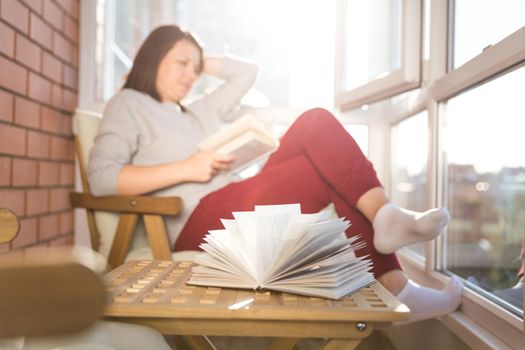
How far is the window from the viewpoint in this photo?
1.46 meters

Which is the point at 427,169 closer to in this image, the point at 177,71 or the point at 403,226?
the point at 403,226

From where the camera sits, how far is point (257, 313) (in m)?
0.58

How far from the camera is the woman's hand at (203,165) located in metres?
1.26

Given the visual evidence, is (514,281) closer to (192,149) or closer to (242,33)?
(192,149)

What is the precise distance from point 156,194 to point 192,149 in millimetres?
136

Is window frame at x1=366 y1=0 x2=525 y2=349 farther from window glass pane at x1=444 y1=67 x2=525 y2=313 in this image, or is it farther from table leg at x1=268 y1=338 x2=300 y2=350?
table leg at x1=268 y1=338 x2=300 y2=350

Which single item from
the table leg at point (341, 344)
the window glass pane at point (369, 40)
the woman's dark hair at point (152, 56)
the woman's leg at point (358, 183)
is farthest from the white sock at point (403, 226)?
the woman's dark hair at point (152, 56)

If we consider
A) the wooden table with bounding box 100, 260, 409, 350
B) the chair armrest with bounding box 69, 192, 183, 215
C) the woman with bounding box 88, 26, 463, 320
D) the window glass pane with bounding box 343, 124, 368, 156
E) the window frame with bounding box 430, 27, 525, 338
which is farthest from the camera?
the window glass pane with bounding box 343, 124, 368, 156

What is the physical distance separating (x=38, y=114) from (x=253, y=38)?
1.87ft

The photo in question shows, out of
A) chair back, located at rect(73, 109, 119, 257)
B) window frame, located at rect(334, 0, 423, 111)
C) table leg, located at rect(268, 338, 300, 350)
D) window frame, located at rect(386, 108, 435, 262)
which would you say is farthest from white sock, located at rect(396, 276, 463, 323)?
chair back, located at rect(73, 109, 119, 257)

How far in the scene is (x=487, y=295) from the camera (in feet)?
3.28

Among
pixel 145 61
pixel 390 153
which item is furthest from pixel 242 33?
pixel 390 153

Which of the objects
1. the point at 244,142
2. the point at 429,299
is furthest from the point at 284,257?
the point at 244,142

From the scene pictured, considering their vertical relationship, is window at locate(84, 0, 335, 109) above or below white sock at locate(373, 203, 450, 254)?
above
